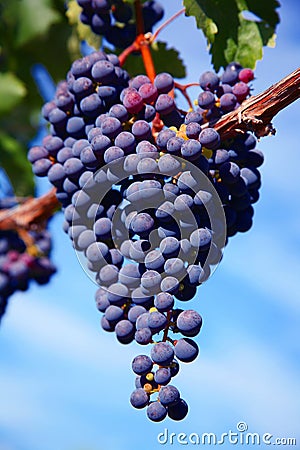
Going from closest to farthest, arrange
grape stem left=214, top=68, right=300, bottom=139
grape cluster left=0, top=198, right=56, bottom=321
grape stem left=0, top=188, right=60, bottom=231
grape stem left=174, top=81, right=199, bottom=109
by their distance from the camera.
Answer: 1. grape stem left=214, top=68, right=300, bottom=139
2. grape stem left=174, top=81, right=199, bottom=109
3. grape stem left=0, top=188, right=60, bottom=231
4. grape cluster left=0, top=198, right=56, bottom=321

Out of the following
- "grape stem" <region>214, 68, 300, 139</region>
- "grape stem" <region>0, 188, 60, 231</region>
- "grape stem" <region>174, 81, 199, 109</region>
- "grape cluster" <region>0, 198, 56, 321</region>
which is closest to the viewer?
"grape stem" <region>214, 68, 300, 139</region>

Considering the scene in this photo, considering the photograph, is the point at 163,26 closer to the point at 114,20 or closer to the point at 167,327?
the point at 114,20

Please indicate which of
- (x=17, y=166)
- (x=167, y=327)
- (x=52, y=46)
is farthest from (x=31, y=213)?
(x=167, y=327)

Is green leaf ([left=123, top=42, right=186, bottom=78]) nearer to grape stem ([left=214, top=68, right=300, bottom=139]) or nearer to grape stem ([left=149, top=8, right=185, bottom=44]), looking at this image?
grape stem ([left=149, top=8, right=185, bottom=44])

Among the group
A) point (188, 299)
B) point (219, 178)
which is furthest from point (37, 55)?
point (188, 299)

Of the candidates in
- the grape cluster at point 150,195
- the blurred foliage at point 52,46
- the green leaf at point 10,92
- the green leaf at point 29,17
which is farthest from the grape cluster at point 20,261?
the grape cluster at point 150,195

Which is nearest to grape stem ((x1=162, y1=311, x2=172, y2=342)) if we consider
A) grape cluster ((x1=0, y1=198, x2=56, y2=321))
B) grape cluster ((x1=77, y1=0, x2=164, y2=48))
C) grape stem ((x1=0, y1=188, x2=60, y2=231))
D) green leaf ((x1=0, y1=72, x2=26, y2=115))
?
grape stem ((x1=0, y1=188, x2=60, y2=231))
